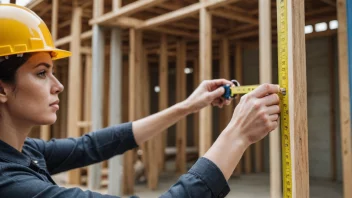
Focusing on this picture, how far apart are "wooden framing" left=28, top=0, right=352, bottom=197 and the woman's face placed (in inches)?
34.7

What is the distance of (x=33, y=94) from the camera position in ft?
3.90

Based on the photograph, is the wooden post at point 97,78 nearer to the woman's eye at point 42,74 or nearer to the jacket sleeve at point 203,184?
the woman's eye at point 42,74

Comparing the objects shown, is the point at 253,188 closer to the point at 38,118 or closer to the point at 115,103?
the point at 115,103

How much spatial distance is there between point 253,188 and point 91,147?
3.02 m

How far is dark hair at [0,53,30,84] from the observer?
116 centimetres

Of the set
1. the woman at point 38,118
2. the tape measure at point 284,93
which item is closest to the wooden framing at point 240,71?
the woman at point 38,118

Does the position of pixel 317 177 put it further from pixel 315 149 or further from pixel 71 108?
pixel 71 108

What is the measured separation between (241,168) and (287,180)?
4.54 meters

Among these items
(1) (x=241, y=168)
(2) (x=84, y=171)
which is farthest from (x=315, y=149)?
(2) (x=84, y=171)

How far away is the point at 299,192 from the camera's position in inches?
49.3

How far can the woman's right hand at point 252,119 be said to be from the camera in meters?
1.07

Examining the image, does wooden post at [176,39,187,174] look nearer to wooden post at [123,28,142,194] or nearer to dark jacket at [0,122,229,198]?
wooden post at [123,28,142,194]

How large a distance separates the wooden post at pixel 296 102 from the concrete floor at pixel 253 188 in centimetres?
273

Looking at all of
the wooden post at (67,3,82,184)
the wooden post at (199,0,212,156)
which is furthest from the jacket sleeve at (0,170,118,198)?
the wooden post at (67,3,82,184)
